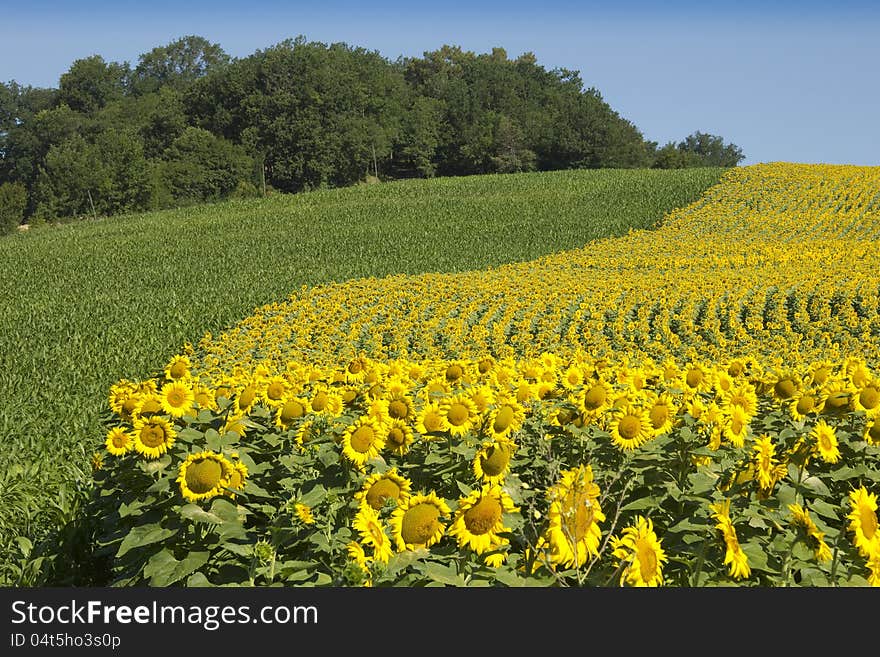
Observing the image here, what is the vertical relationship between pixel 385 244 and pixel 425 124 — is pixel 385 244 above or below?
below

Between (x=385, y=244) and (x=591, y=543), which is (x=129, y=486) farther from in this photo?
(x=385, y=244)

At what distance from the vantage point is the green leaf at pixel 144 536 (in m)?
3.28

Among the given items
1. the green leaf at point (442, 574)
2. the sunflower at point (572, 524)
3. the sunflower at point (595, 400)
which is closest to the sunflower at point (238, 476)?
the green leaf at point (442, 574)

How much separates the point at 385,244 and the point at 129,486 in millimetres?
25656

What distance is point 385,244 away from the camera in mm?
29141

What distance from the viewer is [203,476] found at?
3199 mm

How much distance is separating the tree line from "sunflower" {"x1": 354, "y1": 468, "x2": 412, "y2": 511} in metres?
64.9

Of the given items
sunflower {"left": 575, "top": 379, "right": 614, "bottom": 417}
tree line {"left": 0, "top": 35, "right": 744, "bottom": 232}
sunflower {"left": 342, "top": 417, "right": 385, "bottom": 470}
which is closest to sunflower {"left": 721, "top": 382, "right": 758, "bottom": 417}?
sunflower {"left": 575, "top": 379, "right": 614, "bottom": 417}

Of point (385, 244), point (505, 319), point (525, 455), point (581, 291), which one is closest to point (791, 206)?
point (385, 244)

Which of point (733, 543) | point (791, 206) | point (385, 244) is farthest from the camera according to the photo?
point (791, 206)

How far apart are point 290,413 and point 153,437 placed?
0.70 meters

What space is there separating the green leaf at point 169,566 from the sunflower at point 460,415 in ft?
3.88

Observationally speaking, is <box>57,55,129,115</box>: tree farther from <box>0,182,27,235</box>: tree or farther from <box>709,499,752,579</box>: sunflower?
<box>709,499,752,579</box>: sunflower

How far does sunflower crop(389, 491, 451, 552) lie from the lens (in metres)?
2.76
